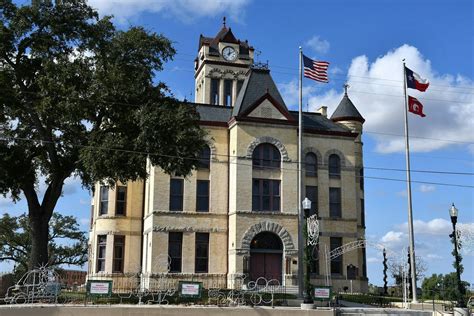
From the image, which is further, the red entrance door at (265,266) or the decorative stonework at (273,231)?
the red entrance door at (265,266)

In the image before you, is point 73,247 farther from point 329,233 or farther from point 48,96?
point 48,96

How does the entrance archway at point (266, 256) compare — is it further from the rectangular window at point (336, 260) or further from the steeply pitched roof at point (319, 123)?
the steeply pitched roof at point (319, 123)

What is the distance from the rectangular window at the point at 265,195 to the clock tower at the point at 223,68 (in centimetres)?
1960

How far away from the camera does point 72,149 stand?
95.9 ft

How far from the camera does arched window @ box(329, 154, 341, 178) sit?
41.4 metres

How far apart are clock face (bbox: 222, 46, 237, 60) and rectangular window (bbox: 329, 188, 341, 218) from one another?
2203 centimetres

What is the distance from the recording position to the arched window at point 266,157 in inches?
1517

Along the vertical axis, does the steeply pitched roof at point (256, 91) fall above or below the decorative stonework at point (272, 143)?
above

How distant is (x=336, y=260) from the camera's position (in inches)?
1572

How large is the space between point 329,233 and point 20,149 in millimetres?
20929

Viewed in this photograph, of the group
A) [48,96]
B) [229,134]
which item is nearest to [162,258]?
[229,134]

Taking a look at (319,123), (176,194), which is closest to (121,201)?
(176,194)

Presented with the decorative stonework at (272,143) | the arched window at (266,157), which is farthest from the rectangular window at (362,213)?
the arched window at (266,157)

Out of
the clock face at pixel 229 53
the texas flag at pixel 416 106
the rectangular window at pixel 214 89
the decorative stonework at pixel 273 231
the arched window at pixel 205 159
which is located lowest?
the decorative stonework at pixel 273 231
